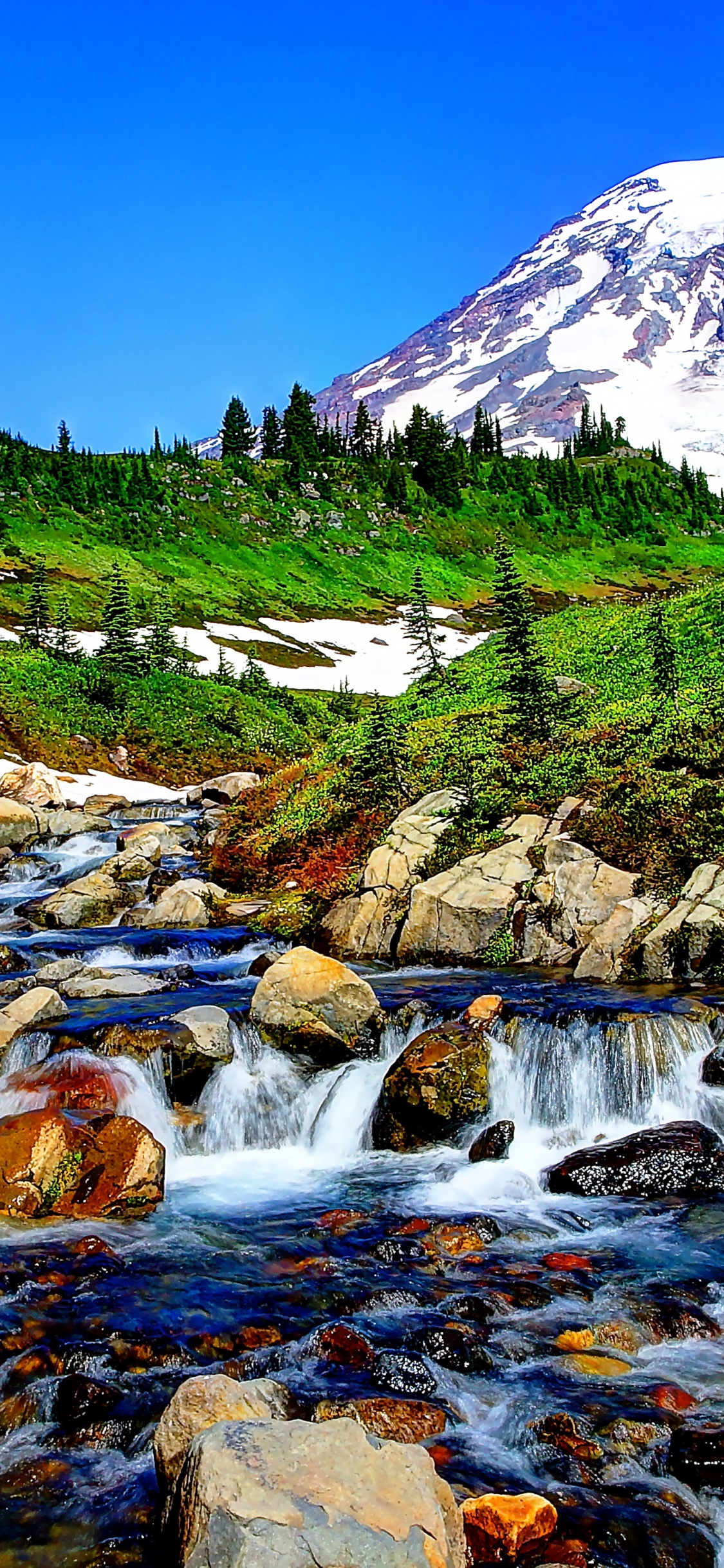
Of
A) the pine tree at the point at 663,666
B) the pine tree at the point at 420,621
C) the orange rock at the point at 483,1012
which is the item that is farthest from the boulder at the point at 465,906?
the pine tree at the point at 420,621

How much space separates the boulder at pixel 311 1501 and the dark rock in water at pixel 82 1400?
→ 170cm

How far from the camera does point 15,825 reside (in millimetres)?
26688

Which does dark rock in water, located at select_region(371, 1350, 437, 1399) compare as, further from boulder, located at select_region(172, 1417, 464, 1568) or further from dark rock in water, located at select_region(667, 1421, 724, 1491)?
boulder, located at select_region(172, 1417, 464, 1568)

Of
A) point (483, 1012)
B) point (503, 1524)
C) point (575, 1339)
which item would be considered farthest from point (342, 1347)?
point (483, 1012)

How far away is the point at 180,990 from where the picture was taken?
48.6 ft

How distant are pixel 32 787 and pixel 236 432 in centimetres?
11028

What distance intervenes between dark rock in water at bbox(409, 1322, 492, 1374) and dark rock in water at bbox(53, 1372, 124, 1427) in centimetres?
215

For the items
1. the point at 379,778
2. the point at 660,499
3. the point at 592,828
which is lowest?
the point at 592,828

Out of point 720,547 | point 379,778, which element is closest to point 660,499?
point 720,547

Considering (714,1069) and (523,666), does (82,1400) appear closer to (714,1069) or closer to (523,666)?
(714,1069)

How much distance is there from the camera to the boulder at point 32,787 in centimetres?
3095

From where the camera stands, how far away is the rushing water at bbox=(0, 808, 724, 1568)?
219 inches

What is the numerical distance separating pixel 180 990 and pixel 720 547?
123 meters

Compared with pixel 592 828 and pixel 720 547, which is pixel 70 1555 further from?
pixel 720 547
